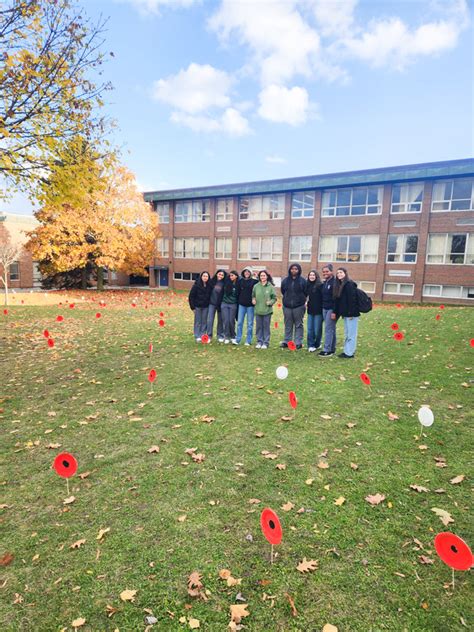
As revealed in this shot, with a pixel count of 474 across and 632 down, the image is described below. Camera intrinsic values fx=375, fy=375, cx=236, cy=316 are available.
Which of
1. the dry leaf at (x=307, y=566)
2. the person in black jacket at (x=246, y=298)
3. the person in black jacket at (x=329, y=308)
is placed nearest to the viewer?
the dry leaf at (x=307, y=566)

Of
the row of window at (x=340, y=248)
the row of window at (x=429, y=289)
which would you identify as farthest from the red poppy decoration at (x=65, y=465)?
the row of window at (x=340, y=248)

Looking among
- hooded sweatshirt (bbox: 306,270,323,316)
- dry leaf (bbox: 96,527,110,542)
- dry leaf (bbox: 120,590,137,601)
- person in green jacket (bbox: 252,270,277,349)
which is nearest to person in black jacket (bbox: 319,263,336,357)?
hooded sweatshirt (bbox: 306,270,323,316)

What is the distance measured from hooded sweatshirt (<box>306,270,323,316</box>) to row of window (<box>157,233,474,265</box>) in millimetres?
22686

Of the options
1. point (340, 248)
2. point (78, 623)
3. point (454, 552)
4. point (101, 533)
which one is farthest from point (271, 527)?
point (340, 248)

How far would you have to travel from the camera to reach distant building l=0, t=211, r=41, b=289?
37781 mm

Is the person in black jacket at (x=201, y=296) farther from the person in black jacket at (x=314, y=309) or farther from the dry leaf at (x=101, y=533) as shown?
the dry leaf at (x=101, y=533)

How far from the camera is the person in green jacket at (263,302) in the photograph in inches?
367

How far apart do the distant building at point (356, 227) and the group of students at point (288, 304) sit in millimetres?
22101

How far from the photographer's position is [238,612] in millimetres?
2350

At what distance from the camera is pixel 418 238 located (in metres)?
27.8

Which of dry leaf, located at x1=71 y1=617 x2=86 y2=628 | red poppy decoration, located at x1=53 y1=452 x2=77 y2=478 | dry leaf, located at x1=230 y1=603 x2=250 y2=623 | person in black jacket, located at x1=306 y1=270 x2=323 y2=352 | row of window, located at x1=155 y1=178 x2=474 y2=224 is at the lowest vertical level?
dry leaf, located at x1=71 y1=617 x2=86 y2=628

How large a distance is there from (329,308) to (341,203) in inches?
979

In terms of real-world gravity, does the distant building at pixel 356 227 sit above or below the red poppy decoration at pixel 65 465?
above

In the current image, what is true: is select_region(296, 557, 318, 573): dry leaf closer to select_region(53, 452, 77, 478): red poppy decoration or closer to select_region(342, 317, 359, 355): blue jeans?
select_region(53, 452, 77, 478): red poppy decoration
